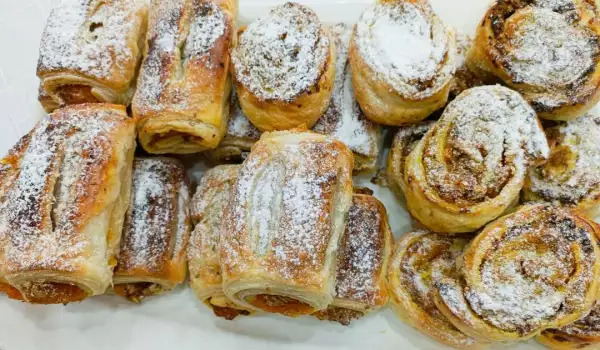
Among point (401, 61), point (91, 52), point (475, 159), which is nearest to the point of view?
point (475, 159)

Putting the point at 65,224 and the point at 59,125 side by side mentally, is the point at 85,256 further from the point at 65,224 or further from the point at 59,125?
the point at 59,125

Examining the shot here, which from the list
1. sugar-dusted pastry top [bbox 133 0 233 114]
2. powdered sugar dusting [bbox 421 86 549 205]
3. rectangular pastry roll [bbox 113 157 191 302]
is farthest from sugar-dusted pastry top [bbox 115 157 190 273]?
powdered sugar dusting [bbox 421 86 549 205]

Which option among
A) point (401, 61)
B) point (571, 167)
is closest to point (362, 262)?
point (401, 61)

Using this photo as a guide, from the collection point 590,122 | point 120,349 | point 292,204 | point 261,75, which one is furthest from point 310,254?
point 590,122

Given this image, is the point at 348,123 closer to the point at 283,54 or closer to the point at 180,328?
the point at 283,54

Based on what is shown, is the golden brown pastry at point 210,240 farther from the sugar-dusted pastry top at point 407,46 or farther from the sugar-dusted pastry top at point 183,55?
the sugar-dusted pastry top at point 407,46

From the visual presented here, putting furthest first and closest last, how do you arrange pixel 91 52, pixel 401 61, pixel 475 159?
pixel 91 52, pixel 401 61, pixel 475 159

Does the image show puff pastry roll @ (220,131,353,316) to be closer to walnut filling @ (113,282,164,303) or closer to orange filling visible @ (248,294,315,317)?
orange filling visible @ (248,294,315,317)
